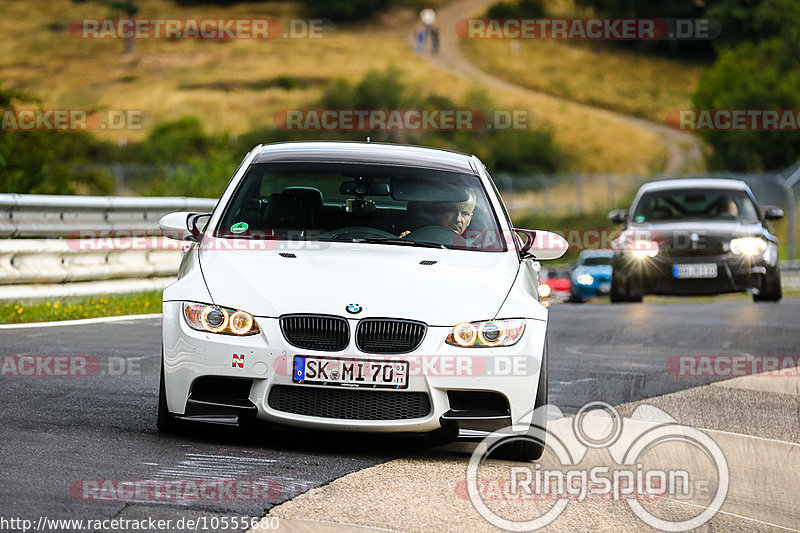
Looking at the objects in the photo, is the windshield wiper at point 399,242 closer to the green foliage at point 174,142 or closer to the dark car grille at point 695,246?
the dark car grille at point 695,246

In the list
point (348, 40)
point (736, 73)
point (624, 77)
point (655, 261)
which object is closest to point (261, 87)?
point (348, 40)

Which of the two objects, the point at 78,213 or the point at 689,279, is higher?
the point at 78,213

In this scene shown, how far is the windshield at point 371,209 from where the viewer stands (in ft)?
26.0

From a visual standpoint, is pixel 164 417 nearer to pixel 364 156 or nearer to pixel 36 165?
pixel 364 156

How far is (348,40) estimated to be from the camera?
123 metres

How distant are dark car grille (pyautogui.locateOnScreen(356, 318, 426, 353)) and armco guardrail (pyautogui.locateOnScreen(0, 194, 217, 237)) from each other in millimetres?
8076

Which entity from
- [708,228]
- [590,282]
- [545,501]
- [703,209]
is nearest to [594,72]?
[590,282]

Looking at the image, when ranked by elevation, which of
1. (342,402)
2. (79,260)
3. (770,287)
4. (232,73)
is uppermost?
(232,73)

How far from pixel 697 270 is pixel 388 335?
39.5 ft

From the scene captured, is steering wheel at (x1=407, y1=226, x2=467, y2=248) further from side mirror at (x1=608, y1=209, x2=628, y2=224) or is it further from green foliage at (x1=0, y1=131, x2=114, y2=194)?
green foliage at (x1=0, y1=131, x2=114, y2=194)

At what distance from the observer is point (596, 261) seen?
41.7m

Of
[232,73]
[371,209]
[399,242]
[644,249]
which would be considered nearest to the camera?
[399,242]

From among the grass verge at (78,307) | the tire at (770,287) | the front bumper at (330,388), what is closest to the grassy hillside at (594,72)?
the tire at (770,287)

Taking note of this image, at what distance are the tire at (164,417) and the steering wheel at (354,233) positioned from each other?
126 cm
